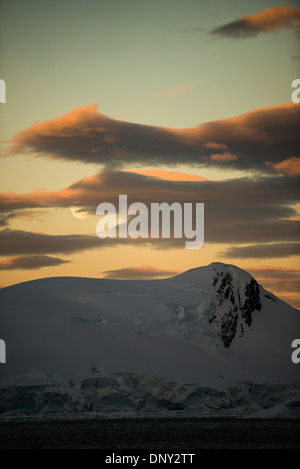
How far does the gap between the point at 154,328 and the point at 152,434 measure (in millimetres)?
22913

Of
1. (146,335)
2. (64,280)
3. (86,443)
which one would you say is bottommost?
(86,443)

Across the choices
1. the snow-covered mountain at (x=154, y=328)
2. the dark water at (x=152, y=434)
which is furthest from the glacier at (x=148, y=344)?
the dark water at (x=152, y=434)

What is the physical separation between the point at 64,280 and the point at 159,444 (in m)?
34.2

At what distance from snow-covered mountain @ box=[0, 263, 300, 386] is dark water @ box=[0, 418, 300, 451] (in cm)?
805

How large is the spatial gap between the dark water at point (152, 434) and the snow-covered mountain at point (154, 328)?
26.4 ft

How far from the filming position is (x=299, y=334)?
214ft

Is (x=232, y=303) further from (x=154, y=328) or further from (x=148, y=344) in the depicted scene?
(x=148, y=344)

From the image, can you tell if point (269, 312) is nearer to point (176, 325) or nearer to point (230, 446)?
point (176, 325)

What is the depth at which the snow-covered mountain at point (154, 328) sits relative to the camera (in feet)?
163

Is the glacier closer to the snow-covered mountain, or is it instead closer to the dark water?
the snow-covered mountain

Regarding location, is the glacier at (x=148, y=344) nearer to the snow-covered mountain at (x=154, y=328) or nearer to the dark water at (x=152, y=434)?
the snow-covered mountain at (x=154, y=328)
